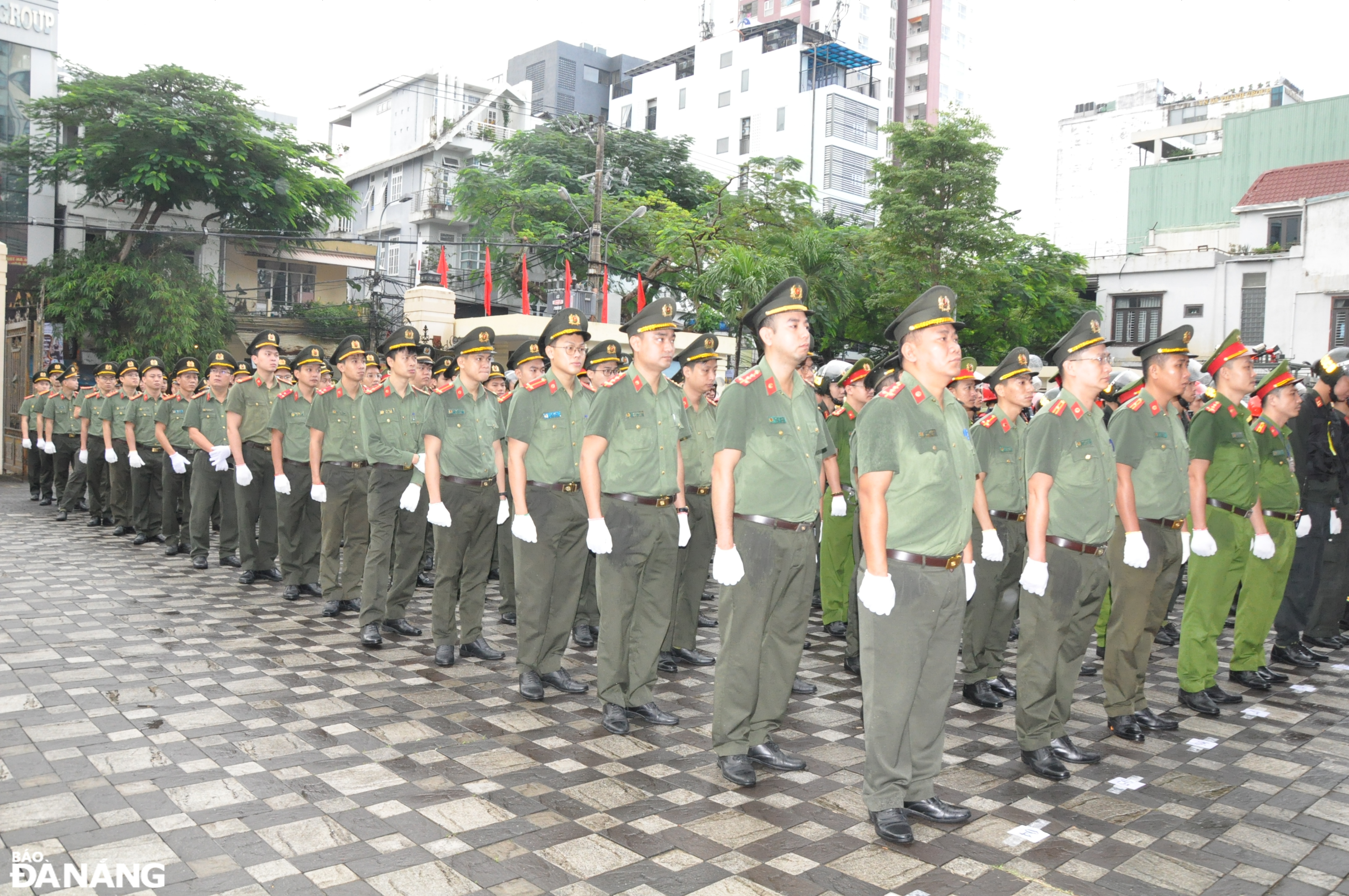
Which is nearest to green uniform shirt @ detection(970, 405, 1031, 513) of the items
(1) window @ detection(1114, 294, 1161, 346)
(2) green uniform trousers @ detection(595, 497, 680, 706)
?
(2) green uniform trousers @ detection(595, 497, 680, 706)

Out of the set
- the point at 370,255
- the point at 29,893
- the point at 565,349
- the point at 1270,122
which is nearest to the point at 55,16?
the point at 370,255

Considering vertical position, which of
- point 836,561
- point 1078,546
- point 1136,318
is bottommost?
point 836,561

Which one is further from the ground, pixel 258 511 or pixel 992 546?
pixel 992 546

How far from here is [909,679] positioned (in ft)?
13.5

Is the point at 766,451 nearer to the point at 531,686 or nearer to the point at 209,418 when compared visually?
the point at 531,686

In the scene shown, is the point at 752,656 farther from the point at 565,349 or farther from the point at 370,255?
the point at 370,255

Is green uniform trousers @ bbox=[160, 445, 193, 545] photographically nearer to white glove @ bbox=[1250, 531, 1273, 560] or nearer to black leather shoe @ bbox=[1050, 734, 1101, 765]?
black leather shoe @ bbox=[1050, 734, 1101, 765]

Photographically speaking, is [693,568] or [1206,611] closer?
[1206,611]

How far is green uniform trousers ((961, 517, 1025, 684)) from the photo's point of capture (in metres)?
6.28

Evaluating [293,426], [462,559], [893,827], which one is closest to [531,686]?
[462,559]

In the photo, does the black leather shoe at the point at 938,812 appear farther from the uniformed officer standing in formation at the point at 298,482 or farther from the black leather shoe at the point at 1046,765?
the uniformed officer standing in formation at the point at 298,482

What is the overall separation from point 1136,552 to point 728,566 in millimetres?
2396

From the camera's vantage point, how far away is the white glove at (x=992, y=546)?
5758mm

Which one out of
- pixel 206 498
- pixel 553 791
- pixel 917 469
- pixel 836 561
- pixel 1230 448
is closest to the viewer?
pixel 917 469
